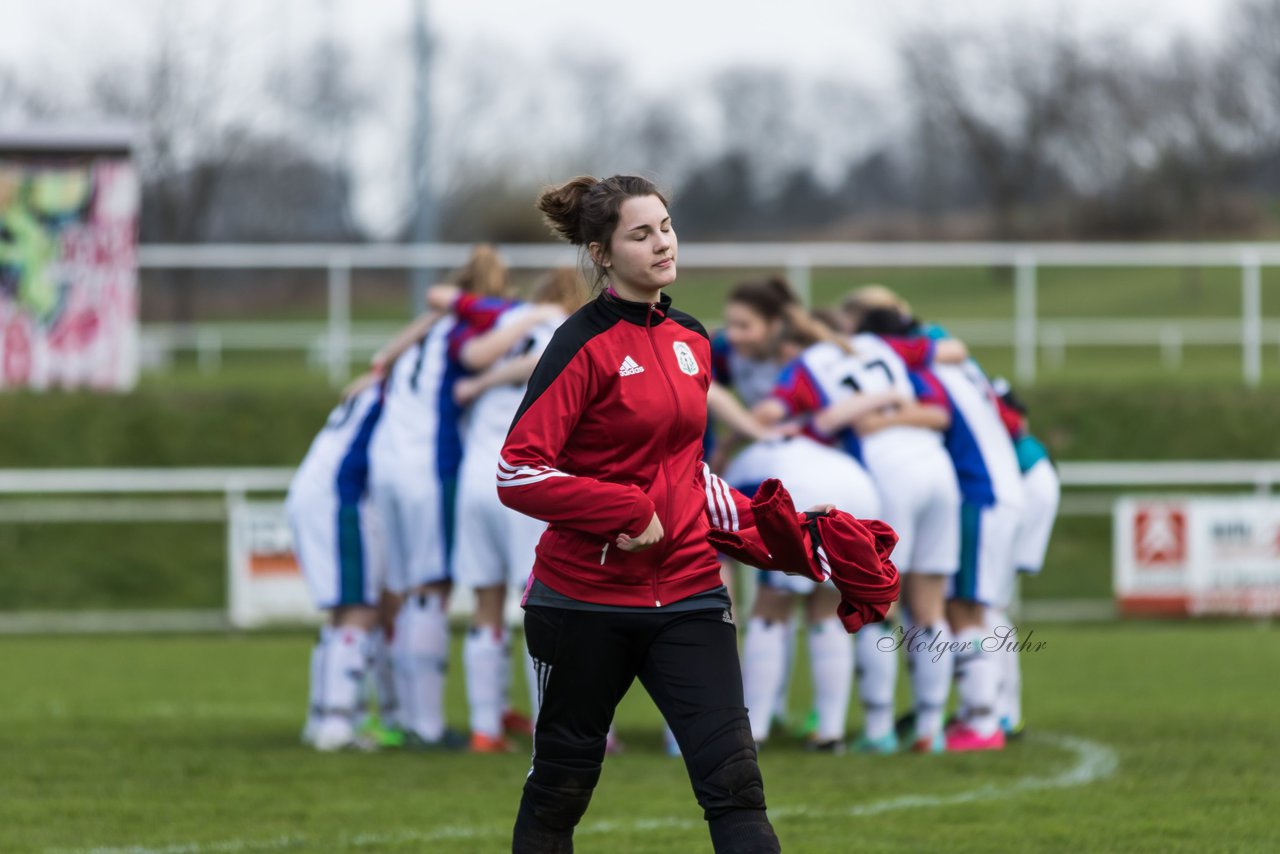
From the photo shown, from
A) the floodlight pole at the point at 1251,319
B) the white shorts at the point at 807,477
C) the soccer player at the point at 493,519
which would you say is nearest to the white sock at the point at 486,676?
the soccer player at the point at 493,519

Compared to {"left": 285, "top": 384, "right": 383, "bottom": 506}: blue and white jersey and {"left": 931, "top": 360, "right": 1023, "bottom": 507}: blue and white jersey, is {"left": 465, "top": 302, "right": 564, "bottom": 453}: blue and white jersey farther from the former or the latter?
{"left": 931, "top": 360, "right": 1023, "bottom": 507}: blue and white jersey

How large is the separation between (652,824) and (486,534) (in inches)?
84.1

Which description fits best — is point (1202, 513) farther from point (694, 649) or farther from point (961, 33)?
point (961, 33)

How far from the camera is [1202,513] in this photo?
587 inches

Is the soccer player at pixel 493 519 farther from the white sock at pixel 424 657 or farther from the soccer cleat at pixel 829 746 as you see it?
the soccer cleat at pixel 829 746

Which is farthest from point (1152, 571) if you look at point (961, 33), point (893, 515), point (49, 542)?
point (961, 33)

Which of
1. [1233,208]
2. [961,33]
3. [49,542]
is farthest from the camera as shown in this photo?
[961,33]

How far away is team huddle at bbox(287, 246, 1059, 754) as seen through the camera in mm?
8125

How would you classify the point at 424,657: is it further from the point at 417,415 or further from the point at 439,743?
the point at 417,415

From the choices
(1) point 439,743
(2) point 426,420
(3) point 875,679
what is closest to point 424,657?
(1) point 439,743

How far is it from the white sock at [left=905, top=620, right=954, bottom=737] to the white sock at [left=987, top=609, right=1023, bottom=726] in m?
0.30

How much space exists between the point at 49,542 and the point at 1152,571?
390 inches

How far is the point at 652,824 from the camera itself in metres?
6.36

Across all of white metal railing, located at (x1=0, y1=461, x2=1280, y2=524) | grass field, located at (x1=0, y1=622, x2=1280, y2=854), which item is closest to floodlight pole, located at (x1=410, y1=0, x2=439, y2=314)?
white metal railing, located at (x1=0, y1=461, x2=1280, y2=524)
